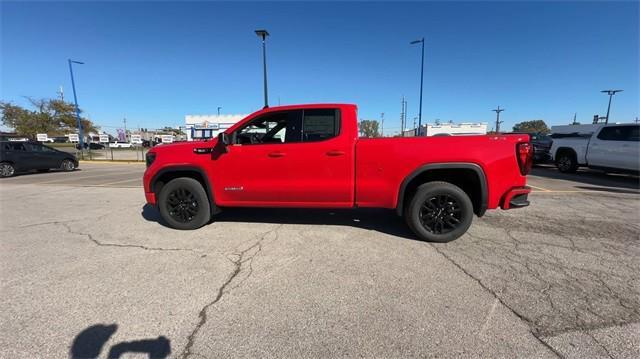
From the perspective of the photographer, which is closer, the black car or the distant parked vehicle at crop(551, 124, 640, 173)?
the distant parked vehicle at crop(551, 124, 640, 173)

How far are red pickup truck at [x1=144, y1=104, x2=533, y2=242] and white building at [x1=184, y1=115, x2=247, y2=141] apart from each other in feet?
88.3

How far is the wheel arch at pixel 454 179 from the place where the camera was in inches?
149

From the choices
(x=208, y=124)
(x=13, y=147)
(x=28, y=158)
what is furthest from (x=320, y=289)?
(x=208, y=124)

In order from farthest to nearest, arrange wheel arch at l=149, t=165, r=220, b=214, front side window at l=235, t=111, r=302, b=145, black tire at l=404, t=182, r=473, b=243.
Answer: wheel arch at l=149, t=165, r=220, b=214
front side window at l=235, t=111, r=302, b=145
black tire at l=404, t=182, r=473, b=243

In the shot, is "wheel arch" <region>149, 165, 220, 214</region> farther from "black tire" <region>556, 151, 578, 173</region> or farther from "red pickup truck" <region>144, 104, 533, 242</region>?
"black tire" <region>556, 151, 578, 173</region>

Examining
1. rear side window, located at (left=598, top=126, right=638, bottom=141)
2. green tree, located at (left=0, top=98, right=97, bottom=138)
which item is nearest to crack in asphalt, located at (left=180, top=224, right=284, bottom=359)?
rear side window, located at (left=598, top=126, right=638, bottom=141)

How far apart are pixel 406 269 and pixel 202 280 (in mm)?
2229

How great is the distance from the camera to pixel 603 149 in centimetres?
993

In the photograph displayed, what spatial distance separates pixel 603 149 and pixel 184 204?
525 inches

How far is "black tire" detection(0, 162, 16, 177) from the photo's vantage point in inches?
463

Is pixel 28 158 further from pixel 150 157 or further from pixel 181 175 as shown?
pixel 181 175

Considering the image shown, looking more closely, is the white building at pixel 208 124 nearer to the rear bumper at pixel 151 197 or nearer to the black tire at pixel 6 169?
the black tire at pixel 6 169

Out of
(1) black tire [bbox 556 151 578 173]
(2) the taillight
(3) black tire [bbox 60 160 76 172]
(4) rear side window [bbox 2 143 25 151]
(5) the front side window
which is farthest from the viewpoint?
(3) black tire [bbox 60 160 76 172]

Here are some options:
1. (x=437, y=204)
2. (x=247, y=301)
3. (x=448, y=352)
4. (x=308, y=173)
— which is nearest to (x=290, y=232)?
(x=308, y=173)
